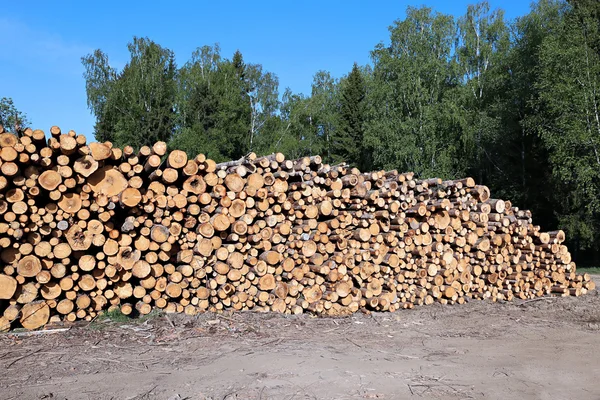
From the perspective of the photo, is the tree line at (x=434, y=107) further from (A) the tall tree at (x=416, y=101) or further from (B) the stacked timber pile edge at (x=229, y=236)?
(B) the stacked timber pile edge at (x=229, y=236)

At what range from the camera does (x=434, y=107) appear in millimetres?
25828

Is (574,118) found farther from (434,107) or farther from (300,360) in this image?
(300,360)

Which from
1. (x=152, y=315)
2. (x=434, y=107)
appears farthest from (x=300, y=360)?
(x=434, y=107)

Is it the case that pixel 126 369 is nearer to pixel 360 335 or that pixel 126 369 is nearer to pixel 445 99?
pixel 360 335

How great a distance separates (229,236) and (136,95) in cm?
2540

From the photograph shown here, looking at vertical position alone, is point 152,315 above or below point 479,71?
below

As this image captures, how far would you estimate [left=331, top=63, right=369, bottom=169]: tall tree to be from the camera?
97.0 ft

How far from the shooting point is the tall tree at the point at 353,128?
29562 mm

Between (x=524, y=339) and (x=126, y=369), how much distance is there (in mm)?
4890

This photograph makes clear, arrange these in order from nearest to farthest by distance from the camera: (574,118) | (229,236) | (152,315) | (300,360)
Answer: (300,360)
(152,315)
(229,236)
(574,118)

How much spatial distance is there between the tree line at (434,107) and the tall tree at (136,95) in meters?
0.08

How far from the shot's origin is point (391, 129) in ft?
85.8

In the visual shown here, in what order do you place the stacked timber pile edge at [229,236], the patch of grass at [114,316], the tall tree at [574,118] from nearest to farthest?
the stacked timber pile edge at [229,236] → the patch of grass at [114,316] → the tall tree at [574,118]

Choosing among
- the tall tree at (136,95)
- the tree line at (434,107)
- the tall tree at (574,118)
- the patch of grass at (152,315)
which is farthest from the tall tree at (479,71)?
the patch of grass at (152,315)
